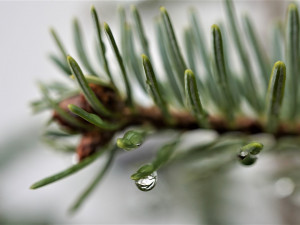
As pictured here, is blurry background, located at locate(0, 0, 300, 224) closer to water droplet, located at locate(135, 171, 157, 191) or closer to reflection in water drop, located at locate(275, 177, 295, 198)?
reflection in water drop, located at locate(275, 177, 295, 198)

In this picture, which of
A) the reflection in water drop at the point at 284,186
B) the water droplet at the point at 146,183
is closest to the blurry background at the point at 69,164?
the reflection in water drop at the point at 284,186

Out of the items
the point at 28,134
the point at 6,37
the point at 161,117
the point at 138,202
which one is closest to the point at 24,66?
the point at 6,37

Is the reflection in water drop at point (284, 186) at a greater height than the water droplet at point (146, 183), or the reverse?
the water droplet at point (146, 183)

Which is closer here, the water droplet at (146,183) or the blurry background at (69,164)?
the water droplet at (146,183)

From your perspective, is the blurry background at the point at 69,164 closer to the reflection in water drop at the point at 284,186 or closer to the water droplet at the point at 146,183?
the reflection in water drop at the point at 284,186

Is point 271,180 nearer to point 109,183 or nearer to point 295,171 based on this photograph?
point 295,171

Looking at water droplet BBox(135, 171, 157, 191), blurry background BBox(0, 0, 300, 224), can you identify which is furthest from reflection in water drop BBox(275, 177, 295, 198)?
water droplet BBox(135, 171, 157, 191)

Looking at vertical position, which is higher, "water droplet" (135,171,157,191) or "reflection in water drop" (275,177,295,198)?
"water droplet" (135,171,157,191)

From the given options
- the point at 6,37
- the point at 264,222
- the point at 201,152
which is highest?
the point at 6,37

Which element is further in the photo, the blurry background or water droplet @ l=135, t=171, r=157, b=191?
the blurry background
